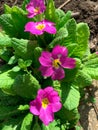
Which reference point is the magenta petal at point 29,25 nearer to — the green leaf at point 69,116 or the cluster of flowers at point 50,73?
the cluster of flowers at point 50,73

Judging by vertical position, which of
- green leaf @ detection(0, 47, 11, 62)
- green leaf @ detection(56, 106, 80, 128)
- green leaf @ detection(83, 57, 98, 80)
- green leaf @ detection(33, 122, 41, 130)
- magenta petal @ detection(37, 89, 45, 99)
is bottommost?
green leaf @ detection(56, 106, 80, 128)

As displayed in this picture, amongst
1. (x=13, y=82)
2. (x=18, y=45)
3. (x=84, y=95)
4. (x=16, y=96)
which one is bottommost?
(x=84, y=95)

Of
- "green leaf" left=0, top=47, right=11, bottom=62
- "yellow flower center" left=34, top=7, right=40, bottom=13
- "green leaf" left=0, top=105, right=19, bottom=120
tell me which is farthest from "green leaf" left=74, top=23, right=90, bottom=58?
"green leaf" left=0, top=105, right=19, bottom=120

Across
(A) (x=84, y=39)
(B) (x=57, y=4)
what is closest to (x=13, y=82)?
(A) (x=84, y=39)

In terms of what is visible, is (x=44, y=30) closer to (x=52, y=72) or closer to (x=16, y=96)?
(x=52, y=72)

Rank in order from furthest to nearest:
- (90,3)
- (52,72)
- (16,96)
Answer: (90,3), (16,96), (52,72)

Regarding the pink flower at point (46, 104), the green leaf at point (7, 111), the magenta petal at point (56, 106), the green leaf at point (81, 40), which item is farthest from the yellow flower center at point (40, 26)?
the green leaf at point (7, 111)

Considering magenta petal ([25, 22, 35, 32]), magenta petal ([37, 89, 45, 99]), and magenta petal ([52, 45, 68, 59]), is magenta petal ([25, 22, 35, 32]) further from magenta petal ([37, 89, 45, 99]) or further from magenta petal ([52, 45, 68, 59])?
magenta petal ([37, 89, 45, 99])
